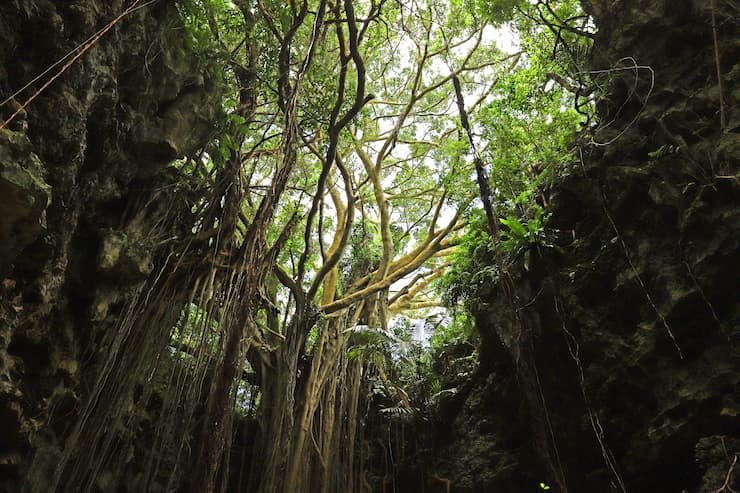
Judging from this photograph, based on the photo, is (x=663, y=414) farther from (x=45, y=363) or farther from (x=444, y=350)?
(x=45, y=363)

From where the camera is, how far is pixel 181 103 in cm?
294

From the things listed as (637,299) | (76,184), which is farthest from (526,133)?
(76,184)

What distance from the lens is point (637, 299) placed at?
2828 mm

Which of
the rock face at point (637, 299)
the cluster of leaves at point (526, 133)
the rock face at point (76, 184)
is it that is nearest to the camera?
the rock face at point (76, 184)

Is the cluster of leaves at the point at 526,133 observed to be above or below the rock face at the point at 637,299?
above

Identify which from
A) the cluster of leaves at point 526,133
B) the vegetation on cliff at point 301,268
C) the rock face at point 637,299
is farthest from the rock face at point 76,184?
the cluster of leaves at point 526,133

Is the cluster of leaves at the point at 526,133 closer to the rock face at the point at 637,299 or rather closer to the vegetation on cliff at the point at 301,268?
the vegetation on cliff at the point at 301,268

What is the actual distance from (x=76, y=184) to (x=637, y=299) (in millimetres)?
3417

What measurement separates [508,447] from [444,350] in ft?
4.49

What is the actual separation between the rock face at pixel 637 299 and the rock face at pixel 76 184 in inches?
94.5

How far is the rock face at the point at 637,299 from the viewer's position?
2430 mm

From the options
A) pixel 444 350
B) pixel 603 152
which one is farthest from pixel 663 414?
pixel 444 350

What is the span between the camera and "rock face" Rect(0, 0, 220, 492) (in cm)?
186

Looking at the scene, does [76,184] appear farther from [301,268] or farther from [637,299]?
[637,299]
